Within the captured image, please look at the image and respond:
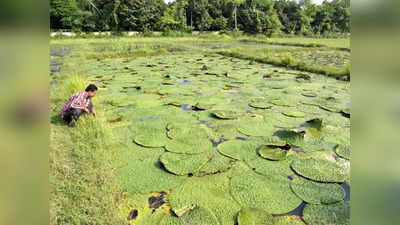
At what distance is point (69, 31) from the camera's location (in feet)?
74.6

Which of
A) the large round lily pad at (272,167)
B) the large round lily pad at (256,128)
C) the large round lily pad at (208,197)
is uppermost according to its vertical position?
the large round lily pad at (256,128)

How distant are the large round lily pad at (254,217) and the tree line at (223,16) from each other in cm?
3195

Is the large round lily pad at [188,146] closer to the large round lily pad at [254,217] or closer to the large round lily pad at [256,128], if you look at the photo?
the large round lily pad at [256,128]

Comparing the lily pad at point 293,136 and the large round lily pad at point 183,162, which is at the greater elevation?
the lily pad at point 293,136

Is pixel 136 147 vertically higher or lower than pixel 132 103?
lower

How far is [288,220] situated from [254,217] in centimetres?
23

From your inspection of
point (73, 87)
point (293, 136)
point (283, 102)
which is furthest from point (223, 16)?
point (293, 136)

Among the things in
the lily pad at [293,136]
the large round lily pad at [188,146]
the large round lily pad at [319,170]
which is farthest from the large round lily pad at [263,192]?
the lily pad at [293,136]

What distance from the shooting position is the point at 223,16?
41.6 metres

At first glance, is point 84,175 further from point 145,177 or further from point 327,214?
point 327,214

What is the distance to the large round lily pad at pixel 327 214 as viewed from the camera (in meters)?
1.45
